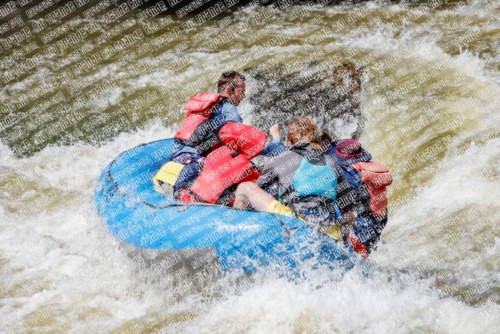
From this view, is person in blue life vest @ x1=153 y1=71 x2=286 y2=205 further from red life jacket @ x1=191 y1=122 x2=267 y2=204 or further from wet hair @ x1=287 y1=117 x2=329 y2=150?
wet hair @ x1=287 y1=117 x2=329 y2=150

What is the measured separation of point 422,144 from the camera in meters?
6.04

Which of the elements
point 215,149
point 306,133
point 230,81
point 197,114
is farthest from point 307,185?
point 230,81

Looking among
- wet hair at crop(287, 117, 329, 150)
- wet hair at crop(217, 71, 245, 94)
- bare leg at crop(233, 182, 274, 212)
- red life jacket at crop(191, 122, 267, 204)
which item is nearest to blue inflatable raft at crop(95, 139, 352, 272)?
bare leg at crop(233, 182, 274, 212)

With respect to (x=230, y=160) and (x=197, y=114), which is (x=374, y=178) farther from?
(x=197, y=114)

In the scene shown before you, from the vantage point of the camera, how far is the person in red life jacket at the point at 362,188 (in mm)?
4023

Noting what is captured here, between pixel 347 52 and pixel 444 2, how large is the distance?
6.81ft

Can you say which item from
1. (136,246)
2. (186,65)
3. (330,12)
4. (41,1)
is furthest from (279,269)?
(41,1)

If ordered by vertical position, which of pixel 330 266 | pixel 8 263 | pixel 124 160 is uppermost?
pixel 124 160

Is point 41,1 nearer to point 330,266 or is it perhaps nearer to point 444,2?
point 444,2

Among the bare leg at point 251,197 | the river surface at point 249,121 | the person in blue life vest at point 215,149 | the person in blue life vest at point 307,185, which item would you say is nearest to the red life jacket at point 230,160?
the person in blue life vest at point 215,149

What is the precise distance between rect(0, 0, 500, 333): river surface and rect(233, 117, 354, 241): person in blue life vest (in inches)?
17.6

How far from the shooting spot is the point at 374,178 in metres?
4.03

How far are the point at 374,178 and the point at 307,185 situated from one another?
1.64 feet

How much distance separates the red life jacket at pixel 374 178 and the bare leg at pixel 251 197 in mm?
694
